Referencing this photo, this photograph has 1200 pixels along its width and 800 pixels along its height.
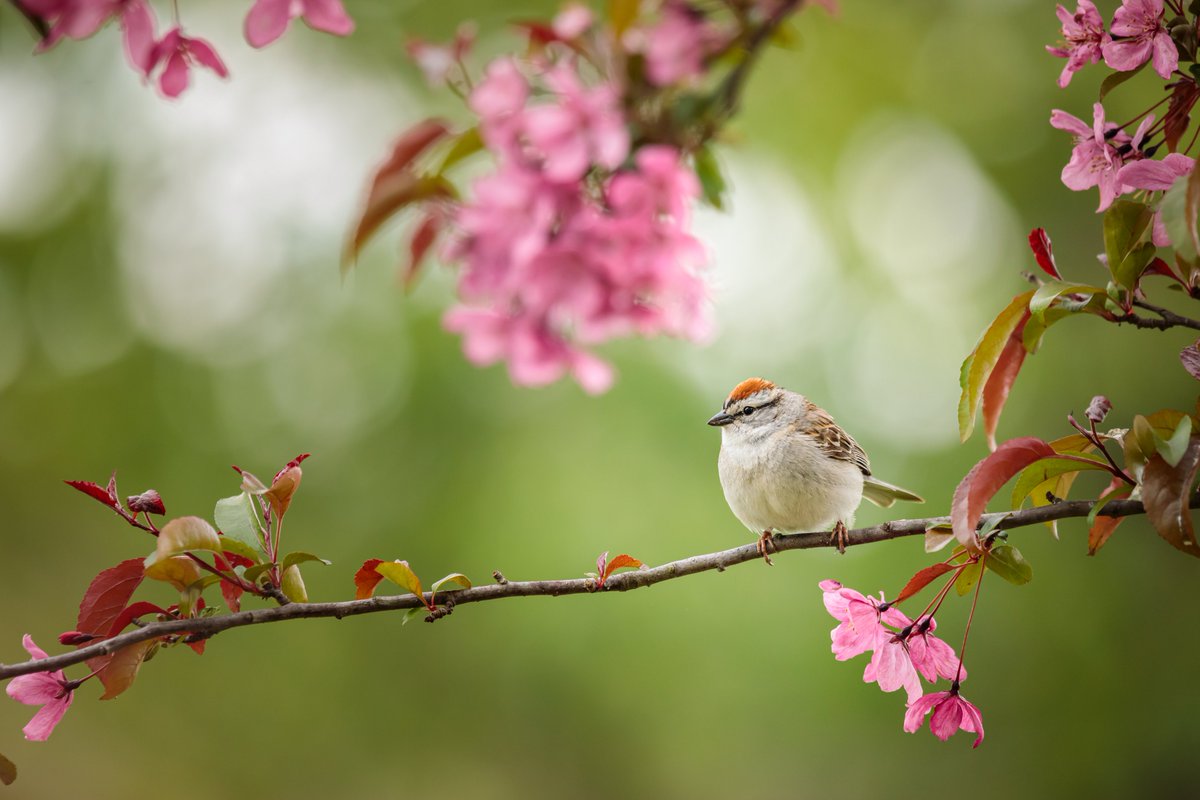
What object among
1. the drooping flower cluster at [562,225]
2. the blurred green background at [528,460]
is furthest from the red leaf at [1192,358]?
the blurred green background at [528,460]

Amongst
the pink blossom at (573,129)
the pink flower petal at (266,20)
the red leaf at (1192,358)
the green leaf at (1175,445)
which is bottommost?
the green leaf at (1175,445)

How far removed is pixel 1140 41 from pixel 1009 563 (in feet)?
3.32

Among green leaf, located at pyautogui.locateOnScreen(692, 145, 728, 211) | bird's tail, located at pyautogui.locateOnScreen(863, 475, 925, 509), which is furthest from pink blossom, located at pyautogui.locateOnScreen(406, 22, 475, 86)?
bird's tail, located at pyautogui.locateOnScreen(863, 475, 925, 509)

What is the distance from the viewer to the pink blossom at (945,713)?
6.41ft

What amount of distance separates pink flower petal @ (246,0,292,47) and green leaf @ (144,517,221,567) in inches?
32.4

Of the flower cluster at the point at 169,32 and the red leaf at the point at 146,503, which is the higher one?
the flower cluster at the point at 169,32

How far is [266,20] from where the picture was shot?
55.6 inches

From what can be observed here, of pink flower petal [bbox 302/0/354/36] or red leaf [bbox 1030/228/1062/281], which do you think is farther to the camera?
red leaf [bbox 1030/228/1062/281]

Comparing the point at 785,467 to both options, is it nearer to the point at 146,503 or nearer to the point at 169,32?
the point at 146,503

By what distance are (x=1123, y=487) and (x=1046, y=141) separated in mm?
8247

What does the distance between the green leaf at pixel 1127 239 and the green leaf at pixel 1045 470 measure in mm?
364

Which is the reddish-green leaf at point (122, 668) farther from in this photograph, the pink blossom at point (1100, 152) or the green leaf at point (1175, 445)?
the pink blossom at point (1100, 152)

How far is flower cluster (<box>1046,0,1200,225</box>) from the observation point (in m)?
1.71

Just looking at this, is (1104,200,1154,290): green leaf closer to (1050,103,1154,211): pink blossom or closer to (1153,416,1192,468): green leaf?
(1050,103,1154,211): pink blossom
